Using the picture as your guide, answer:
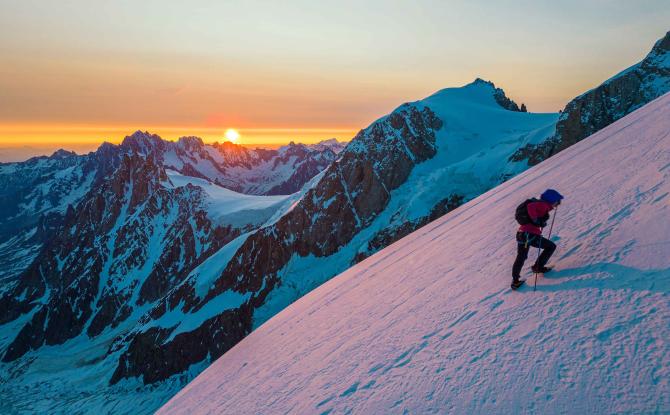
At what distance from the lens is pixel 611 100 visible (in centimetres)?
5166

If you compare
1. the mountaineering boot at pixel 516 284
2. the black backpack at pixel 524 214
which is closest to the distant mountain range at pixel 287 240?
the black backpack at pixel 524 214

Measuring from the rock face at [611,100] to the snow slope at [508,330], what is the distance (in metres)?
49.3

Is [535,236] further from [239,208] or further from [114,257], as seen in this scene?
[114,257]

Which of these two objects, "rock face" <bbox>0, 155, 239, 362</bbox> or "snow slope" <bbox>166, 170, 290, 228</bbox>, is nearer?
"snow slope" <bbox>166, 170, 290, 228</bbox>

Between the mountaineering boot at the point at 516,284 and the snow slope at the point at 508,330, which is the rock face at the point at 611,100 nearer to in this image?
the snow slope at the point at 508,330

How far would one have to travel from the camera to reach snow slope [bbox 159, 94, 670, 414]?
162 inches

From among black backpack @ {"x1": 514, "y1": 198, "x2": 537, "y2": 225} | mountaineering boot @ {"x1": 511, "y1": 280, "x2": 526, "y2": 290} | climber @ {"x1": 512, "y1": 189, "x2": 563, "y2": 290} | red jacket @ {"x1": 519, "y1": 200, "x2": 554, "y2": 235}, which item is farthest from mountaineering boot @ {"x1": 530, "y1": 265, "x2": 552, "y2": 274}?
black backpack @ {"x1": 514, "y1": 198, "x2": 537, "y2": 225}

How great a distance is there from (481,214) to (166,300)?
8735cm

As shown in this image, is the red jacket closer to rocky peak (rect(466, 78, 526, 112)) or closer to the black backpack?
the black backpack

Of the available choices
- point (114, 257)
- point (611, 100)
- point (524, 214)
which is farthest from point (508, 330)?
point (114, 257)

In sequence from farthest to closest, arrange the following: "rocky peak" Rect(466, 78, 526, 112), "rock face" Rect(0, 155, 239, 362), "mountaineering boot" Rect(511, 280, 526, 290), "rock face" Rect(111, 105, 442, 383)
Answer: "rock face" Rect(0, 155, 239, 362)
"rocky peak" Rect(466, 78, 526, 112)
"rock face" Rect(111, 105, 442, 383)
"mountaineering boot" Rect(511, 280, 526, 290)

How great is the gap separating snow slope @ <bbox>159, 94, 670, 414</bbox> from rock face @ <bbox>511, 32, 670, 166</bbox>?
162 ft

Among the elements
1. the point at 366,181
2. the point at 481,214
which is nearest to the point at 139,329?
the point at 366,181

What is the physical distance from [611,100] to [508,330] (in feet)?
200
